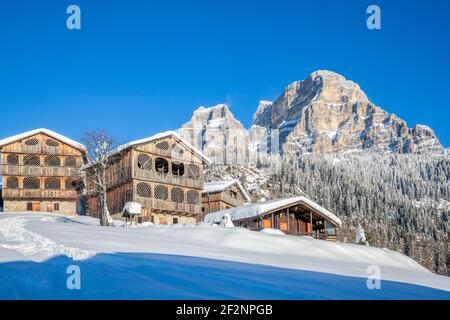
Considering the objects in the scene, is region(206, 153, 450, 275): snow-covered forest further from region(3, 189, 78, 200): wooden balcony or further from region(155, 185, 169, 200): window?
region(155, 185, 169, 200): window

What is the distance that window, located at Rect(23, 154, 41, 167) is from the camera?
49725mm

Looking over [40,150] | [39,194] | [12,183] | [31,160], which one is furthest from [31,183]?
[40,150]

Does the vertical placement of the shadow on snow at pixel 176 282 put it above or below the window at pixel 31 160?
below

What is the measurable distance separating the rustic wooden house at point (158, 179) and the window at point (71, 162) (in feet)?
11.5

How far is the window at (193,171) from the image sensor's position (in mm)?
50219

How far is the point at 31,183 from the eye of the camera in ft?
163

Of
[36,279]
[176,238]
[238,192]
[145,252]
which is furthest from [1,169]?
[36,279]

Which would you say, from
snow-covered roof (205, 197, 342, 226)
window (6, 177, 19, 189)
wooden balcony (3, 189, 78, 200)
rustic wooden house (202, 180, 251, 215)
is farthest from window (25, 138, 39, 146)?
snow-covered roof (205, 197, 342, 226)

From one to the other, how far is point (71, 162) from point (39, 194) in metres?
4.30

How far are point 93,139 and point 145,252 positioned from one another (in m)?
27.9

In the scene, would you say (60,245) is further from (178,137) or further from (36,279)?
(178,137)

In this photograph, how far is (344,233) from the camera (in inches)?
4500

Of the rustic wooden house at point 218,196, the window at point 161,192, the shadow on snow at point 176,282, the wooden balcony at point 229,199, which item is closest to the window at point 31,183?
the window at point 161,192

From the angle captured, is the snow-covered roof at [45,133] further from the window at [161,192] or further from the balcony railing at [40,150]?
the window at [161,192]
